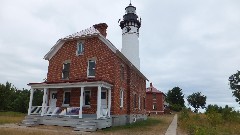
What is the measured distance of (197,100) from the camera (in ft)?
282

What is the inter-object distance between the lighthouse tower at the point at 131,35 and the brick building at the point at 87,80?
9489 millimetres

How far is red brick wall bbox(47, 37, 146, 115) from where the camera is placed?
21.5m

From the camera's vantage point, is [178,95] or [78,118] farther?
[178,95]

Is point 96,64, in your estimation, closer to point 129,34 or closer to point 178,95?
point 129,34

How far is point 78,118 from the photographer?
772 inches

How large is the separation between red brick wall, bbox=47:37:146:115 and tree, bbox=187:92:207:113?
6524cm

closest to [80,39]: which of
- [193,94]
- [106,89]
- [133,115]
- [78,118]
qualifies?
Answer: [106,89]

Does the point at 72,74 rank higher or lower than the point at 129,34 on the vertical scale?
lower

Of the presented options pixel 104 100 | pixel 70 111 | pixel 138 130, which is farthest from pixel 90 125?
pixel 138 130

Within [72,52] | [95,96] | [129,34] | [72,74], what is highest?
[129,34]

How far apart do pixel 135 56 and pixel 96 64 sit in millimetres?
14429

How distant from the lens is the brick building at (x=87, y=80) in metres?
20.8

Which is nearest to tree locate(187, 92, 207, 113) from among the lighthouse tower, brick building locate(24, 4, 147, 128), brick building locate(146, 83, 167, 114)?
brick building locate(146, 83, 167, 114)

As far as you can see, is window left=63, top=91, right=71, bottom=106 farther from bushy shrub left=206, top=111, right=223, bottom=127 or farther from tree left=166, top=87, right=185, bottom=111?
tree left=166, top=87, right=185, bottom=111
